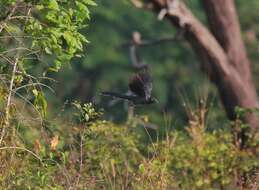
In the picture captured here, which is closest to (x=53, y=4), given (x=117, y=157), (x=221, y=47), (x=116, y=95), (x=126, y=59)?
(x=116, y=95)

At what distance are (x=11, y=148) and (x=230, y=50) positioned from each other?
23.0 feet

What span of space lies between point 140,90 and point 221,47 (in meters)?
5.48

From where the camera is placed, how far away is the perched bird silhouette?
8.23m

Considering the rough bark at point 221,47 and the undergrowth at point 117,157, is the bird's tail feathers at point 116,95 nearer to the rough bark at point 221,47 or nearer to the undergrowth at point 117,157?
the undergrowth at point 117,157

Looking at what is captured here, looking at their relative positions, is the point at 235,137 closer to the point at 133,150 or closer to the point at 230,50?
the point at 133,150

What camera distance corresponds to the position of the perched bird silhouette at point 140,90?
823 centimetres

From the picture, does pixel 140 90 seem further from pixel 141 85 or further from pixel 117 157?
pixel 117 157

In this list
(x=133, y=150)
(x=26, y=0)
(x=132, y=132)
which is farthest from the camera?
(x=132, y=132)

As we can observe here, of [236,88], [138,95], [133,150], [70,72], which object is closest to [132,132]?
[133,150]

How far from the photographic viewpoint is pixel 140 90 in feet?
27.3

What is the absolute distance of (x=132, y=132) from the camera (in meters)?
10.5

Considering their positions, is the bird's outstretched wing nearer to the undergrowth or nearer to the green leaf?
the undergrowth

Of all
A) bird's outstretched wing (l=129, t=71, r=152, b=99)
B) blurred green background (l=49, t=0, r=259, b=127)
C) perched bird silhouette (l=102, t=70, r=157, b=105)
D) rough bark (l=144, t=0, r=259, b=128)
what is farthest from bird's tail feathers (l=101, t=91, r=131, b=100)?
blurred green background (l=49, t=0, r=259, b=127)

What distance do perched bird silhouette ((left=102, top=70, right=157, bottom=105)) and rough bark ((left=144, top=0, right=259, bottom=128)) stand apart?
4.71 m
